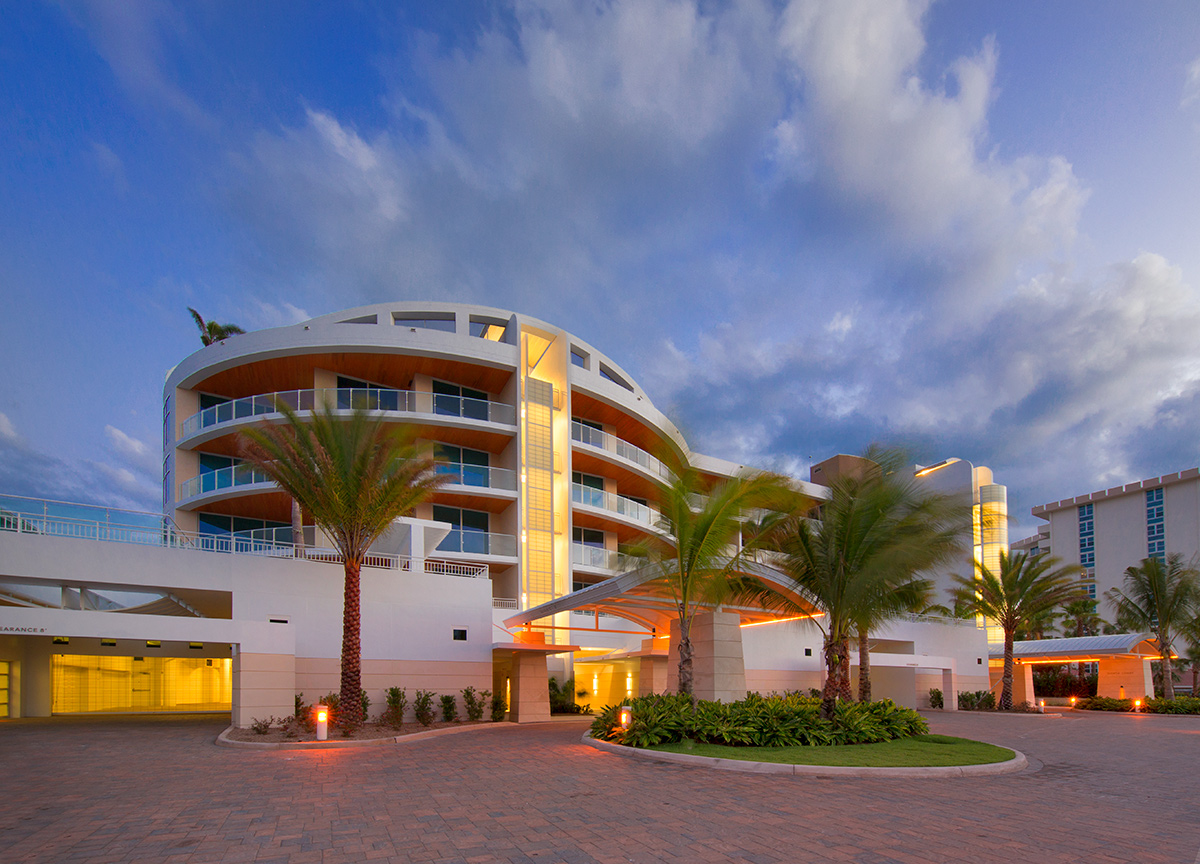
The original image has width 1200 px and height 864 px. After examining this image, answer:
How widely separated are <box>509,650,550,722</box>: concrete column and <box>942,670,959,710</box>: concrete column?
2015cm

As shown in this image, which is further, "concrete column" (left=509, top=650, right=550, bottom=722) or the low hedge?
"concrete column" (left=509, top=650, right=550, bottom=722)

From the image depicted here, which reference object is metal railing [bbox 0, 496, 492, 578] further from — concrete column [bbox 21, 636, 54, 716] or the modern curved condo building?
concrete column [bbox 21, 636, 54, 716]

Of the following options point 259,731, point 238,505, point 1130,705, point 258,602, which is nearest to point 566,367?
point 238,505

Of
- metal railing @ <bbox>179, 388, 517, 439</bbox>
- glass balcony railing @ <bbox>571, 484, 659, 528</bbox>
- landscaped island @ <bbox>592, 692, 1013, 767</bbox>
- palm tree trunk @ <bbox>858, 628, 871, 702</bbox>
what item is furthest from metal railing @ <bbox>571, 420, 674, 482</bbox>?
landscaped island @ <bbox>592, 692, 1013, 767</bbox>

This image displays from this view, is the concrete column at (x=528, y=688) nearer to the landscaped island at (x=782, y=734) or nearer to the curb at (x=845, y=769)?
the landscaped island at (x=782, y=734)

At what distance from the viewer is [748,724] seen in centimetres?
1559

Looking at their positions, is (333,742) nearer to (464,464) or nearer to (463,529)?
(463,529)

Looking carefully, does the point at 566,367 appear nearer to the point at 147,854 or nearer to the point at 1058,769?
the point at 1058,769

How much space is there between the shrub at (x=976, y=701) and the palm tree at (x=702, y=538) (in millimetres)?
22398

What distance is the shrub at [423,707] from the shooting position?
21.5 m

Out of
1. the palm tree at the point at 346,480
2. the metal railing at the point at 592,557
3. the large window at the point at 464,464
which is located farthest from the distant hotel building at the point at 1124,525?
the palm tree at the point at 346,480

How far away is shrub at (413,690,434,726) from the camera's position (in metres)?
21.5

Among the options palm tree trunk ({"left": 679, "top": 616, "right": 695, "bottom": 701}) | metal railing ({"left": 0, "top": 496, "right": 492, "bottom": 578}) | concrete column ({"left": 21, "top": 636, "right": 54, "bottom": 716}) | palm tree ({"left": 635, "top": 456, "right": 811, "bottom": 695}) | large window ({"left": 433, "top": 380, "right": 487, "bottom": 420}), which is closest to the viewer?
palm tree ({"left": 635, "top": 456, "right": 811, "bottom": 695})

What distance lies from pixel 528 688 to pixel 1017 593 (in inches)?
876
